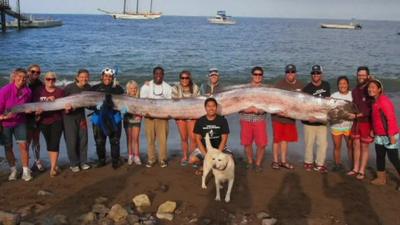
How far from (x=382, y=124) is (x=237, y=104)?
234cm

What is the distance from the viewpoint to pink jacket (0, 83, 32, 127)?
284 inches

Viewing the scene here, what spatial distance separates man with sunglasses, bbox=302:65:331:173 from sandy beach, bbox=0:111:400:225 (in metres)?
0.23

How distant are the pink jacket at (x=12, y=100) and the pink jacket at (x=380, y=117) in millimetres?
5634

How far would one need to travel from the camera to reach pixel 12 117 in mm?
7238

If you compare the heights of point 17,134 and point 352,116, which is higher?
point 352,116

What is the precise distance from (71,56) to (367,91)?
28.1 meters

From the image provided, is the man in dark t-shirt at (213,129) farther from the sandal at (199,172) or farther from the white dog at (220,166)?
the sandal at (199,172)

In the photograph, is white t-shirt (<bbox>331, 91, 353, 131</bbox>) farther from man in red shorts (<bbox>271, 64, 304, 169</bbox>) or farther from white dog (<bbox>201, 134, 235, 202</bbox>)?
white dog (<bbox>201, 134, 235, 202</bbox>)

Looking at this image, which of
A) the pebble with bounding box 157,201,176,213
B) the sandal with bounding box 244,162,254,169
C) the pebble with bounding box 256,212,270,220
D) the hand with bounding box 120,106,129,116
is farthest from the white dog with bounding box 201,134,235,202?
the hand with bounding box 120,106,129,116

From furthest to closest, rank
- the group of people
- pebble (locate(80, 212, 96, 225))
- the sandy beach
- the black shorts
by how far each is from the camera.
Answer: the black shorts, the group of people, the sandy beach, pebble (locate(80, 212, 96, 225))

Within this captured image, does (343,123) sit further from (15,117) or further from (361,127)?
(15,117)

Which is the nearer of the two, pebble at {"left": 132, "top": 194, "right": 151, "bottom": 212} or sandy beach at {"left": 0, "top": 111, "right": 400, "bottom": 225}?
sandy beach at {"left": 0, "top": 111, "right": 400, "bottom": 225}

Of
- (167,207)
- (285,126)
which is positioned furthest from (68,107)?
(285,126)

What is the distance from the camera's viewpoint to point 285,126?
26.0ft
